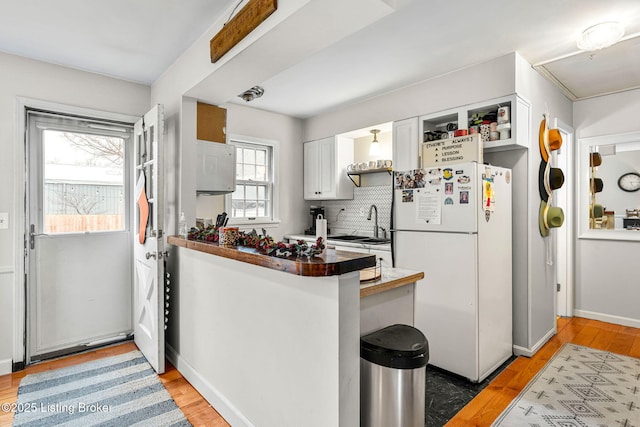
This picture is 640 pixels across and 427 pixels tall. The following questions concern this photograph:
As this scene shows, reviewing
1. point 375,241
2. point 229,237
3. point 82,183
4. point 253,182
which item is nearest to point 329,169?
point 253,182

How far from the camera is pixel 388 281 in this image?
174cm

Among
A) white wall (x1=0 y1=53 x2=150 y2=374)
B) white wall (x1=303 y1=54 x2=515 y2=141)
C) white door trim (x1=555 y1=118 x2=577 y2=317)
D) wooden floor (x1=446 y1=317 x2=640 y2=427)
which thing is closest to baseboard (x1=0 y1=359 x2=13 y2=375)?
white wall (x1=0 y1=53 x2=150 y2=374)

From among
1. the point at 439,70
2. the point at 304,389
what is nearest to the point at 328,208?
the point at 439,70

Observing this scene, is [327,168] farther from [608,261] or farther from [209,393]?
[608,261]

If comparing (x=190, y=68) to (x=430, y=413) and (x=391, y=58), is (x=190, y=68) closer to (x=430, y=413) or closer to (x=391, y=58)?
(x=391, y=58)

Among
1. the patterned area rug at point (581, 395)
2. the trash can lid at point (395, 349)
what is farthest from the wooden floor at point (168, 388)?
the patterned area rug at point (581, 395)

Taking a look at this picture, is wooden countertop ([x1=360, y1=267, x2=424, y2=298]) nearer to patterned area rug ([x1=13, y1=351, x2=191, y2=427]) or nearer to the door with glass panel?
patterned area rug ([x1=13, y1=351, x2=191, y2=427])

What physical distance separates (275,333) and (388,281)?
0.63 m

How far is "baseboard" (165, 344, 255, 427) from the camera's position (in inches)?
78.7

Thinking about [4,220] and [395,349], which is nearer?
[395,349]

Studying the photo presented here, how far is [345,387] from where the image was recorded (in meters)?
1.41

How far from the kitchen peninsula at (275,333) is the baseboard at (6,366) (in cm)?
141

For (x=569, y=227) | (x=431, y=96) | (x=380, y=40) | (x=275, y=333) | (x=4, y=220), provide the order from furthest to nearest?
(x=569, y=227) < (x=431, y=96) < (x=4, y=220) < (x=380, y=40) < (x=275, y=333)

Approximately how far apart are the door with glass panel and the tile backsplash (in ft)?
8.16
